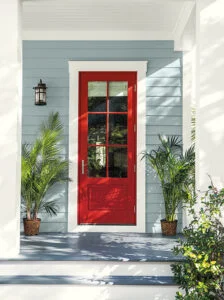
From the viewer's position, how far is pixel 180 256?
418 cm

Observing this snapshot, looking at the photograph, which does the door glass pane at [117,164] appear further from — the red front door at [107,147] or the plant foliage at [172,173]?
the plant foliage at [172,173]

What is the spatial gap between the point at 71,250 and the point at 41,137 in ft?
6.29

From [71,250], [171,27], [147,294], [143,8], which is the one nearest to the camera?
[147,294]

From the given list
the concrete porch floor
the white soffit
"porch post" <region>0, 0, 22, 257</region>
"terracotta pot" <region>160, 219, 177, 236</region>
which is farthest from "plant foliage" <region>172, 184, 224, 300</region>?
the white soffit

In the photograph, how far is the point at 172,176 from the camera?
5.49 metres

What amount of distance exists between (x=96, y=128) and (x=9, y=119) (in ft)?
6.52

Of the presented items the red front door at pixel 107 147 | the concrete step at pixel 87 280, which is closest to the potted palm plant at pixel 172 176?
the red front door at pixel 107 147

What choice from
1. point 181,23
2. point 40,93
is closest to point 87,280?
point 40,93

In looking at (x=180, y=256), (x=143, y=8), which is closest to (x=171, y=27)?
(x=143, y=8)

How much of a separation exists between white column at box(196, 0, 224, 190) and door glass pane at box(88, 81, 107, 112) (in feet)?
6.97

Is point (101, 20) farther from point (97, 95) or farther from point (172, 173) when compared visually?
point (172, 173)

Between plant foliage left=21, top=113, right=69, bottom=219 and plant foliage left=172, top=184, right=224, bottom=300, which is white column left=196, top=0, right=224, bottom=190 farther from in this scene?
plant foliage left=21, top=113, right=69, bottom=219

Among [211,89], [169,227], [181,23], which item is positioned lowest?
[169,227]

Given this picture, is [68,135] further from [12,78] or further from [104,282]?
[104,282]
